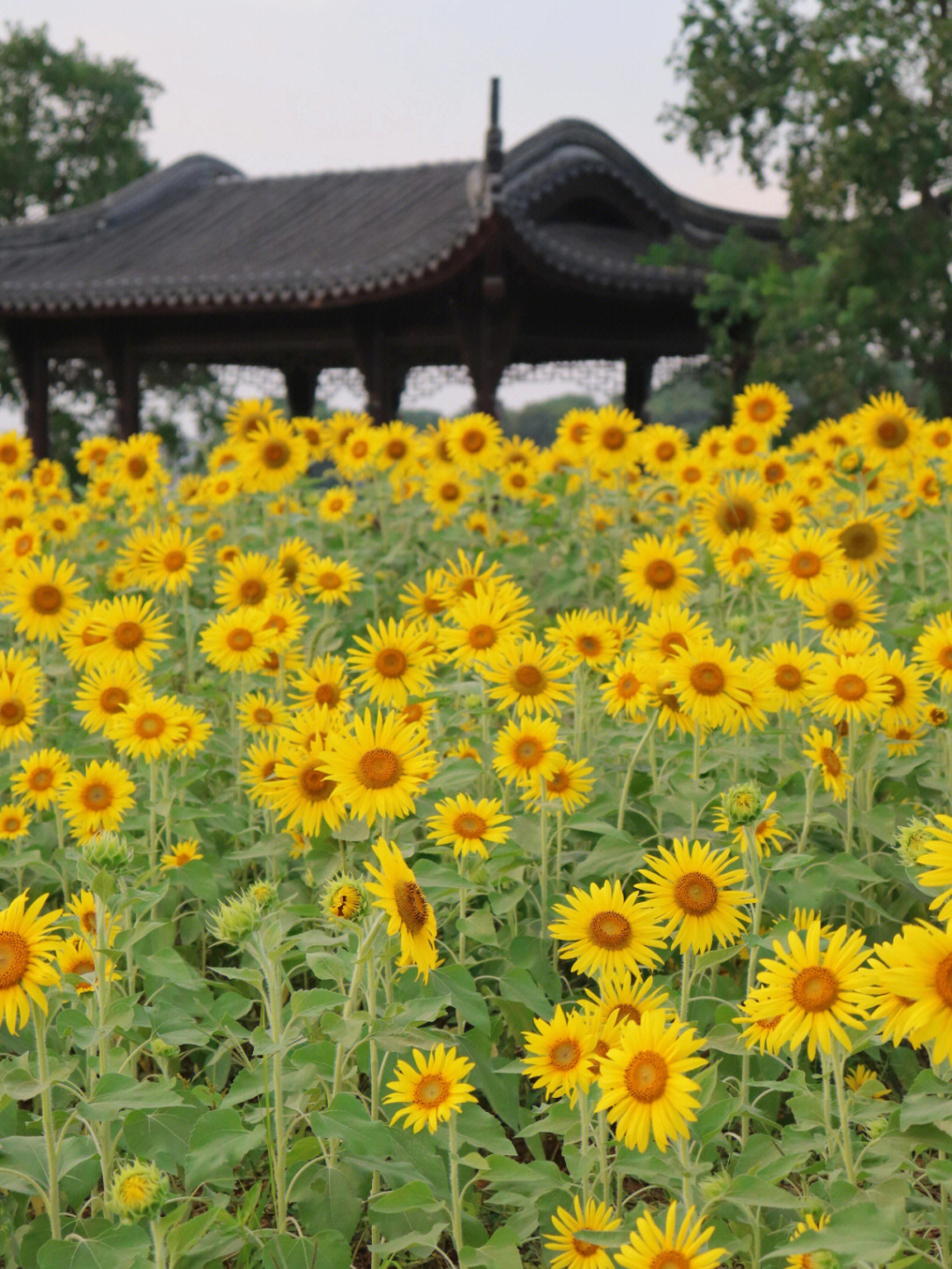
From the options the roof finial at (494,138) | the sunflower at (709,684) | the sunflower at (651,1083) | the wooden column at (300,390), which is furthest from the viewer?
the wooden column at (300,390)

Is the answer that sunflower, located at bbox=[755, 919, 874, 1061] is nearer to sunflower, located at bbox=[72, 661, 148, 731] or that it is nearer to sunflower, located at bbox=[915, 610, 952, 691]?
sunflower, located at bbox=[915, 610, 952, 691]

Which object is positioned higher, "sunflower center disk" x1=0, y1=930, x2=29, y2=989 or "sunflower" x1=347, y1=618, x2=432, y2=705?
"sunflower" x1=347, y1=618, x2=432, y2=705

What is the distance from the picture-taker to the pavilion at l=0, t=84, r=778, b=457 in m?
10.4

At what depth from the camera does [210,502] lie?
5570mm

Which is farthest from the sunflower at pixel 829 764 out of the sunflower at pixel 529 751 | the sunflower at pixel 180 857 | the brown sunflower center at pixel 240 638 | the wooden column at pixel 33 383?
the wooden column at pixel 33 383

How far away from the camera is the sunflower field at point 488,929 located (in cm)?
163

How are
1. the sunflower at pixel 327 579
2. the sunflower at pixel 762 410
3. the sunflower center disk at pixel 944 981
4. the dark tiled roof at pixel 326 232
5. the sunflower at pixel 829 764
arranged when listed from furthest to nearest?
the dark tiled roof at pixel 326 232, the sunflower at pixel 762 410, the sunflower at pixel 327 579, the sunflower at pixel 829 764, the sunflower center disk at pixel 944 981

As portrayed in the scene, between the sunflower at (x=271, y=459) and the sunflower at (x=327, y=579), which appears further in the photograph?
the sunflower at (x=271, y=459)

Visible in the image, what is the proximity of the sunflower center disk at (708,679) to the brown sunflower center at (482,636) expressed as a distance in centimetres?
52

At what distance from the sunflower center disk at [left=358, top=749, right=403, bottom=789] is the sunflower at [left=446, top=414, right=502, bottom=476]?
3012 millimetres

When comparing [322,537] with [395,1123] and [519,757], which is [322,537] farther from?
[395,1123]

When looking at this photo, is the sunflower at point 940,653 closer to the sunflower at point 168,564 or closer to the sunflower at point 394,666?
the sunflower at point 394,666

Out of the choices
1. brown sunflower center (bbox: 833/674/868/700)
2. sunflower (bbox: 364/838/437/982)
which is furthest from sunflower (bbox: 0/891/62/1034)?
brown sunflower center (bbox: 833/674/868/700)

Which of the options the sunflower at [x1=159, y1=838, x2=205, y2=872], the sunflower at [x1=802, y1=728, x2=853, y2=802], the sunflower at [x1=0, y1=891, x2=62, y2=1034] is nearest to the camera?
the sunflower at [x1=0, y1=891, x2=62, y2=1034]
